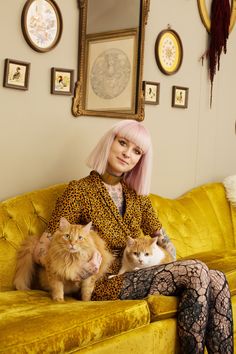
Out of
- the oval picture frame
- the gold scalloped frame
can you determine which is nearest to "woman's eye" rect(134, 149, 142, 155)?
the oval picture frame

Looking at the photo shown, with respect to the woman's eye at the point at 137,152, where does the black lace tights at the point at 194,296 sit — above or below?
below

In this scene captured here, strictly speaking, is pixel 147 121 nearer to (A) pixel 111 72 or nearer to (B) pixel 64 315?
(A) pixel 111 72

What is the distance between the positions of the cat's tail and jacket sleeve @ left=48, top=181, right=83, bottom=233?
Answer: 16cm

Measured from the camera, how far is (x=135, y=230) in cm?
281

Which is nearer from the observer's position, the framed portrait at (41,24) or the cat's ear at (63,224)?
the cat's ear at (63,224)

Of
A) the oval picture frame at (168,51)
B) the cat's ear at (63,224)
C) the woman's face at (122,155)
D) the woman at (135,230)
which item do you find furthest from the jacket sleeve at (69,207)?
the oval picture frame at (168,51)

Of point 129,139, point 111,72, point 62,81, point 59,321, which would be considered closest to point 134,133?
point 129,139

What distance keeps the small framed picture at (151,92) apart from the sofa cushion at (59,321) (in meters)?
1.69

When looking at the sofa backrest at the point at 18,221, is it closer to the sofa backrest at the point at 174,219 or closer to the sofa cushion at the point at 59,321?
the sofa backrest at the point at 174,219

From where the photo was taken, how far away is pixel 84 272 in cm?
239

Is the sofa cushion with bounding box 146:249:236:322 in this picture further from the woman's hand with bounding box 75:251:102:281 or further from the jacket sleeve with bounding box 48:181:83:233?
the jacket sleeve with bounding box 48:181:83:233

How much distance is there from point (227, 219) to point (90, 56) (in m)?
1.59

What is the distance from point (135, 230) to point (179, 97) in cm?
147

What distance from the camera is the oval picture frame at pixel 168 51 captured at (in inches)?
148
